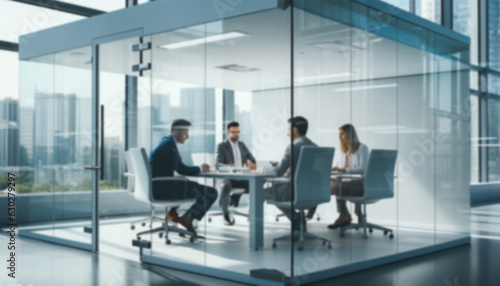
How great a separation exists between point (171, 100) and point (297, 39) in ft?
5.14

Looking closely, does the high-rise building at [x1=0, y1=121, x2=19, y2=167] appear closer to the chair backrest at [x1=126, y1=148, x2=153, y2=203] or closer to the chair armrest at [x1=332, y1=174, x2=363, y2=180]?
the chair backrest at [x1=126, y1=148, x2=153, y2=203]

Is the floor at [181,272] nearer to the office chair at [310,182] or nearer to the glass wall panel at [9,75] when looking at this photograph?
the office chair at [310,182]

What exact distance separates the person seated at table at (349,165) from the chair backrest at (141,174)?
1.96 m

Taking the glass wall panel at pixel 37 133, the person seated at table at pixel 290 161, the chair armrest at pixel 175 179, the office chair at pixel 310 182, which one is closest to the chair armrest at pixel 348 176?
the office chair at pixel 310 182

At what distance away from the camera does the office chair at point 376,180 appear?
5.44m

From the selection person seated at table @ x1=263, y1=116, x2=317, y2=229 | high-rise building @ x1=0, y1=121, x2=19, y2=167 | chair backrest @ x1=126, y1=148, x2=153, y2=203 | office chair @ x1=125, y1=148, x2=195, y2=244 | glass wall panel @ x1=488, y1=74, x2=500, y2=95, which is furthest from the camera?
glass wall panel @ x1=488, y1=74, x2=500, y2=95

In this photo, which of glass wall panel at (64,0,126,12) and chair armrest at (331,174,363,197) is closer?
chair armrest at (331,174,363,197)

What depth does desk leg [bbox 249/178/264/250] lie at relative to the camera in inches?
201

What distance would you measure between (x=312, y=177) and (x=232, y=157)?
756 mm

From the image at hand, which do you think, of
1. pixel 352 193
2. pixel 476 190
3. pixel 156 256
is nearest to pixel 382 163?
pixel 352 193

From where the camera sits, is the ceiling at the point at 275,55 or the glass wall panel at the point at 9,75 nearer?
the ceiling at the point at 275,55

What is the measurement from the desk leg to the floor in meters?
0.12

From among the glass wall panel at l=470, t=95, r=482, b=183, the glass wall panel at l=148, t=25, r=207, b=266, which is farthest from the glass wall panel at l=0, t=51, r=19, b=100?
the glass wall panel at l=470, t=95, r=482, b=183

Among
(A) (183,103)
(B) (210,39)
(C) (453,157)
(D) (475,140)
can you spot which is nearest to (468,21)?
(D) (475,140)
